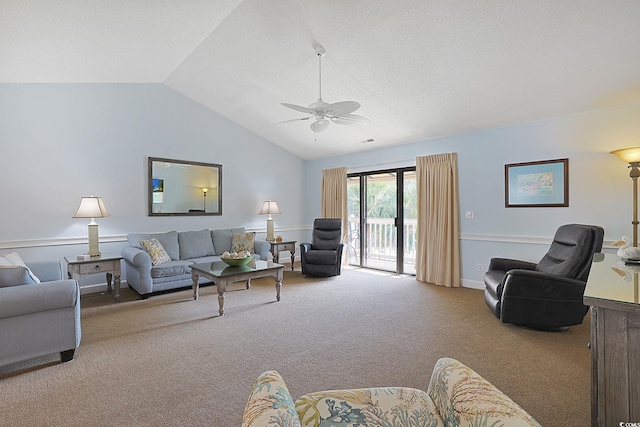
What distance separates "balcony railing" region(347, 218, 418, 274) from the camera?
5.79 m

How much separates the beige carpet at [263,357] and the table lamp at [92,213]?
73cm

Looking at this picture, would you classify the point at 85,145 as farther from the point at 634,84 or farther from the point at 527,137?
the point at 634,84

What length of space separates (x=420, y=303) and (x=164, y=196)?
436 centimetres

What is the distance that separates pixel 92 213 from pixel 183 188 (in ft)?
5.08

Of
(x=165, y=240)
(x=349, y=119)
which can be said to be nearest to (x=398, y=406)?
(x=349, y=119)

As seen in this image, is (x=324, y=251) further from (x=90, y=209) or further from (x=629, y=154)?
(x=629, y=154)

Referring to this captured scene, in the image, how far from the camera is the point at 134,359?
258 cm

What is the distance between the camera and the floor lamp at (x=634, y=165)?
325 cm

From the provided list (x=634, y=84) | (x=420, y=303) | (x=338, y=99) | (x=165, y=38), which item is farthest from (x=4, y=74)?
(x=634, y=84)

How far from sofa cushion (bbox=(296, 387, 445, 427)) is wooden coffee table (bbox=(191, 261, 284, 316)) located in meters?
2.67

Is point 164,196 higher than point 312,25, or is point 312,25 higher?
point 312,25

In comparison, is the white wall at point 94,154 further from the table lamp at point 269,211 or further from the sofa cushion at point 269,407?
the sofa cushion at point 269,407

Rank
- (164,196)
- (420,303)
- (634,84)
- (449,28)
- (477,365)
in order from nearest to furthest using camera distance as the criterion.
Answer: (477,365)
(449,28)
(634,84)
(420,303)
(164,196)

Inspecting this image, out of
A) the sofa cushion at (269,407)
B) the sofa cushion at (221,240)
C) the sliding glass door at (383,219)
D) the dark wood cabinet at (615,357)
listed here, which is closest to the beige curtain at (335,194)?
the sliding glass door at (383,219)
